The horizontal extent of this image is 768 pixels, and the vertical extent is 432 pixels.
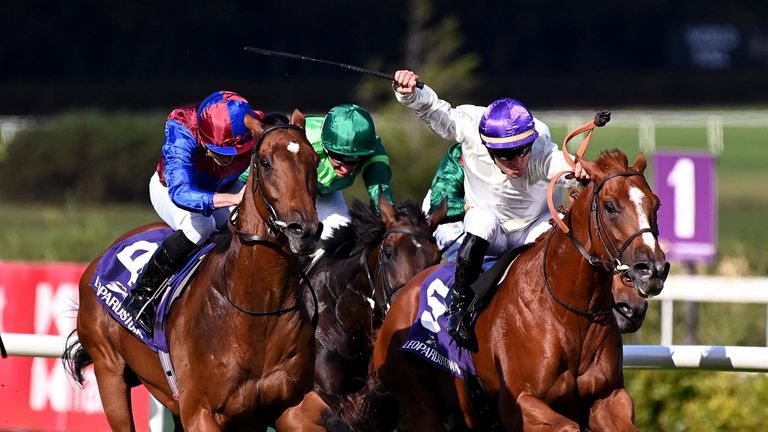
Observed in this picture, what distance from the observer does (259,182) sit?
4875 millimetres

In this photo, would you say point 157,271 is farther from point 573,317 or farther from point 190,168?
point 573,317

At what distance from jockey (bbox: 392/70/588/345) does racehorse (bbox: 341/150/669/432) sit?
0.51ft

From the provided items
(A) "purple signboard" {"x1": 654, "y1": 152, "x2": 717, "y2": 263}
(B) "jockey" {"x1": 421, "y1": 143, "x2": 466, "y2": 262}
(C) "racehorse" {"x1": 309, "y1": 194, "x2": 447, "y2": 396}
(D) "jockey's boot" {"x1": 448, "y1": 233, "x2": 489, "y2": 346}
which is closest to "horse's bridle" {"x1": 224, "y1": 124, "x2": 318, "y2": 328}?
(D) "jockey's boot" {"x1": 448, "y1": 233, "x2": 489, "y2": 346}

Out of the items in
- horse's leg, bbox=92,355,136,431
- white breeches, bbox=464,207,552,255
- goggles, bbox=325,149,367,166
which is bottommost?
horse's leg, bbox=92,355,136,431

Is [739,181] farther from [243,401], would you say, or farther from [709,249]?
[243,401]

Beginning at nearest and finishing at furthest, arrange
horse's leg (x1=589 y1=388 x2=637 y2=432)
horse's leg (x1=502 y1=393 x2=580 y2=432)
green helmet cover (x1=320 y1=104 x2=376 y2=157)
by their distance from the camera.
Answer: horse's leg (x1=502 y1=393 x2=580 y2=432) < horse's leg (x1=589 y1=388 x2=637 y2=432) < green helmet cover (x1=320 y1=104 x2=376 y2=157)

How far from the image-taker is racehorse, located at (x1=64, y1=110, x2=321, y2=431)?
482cm

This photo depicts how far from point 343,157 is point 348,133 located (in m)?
0.13

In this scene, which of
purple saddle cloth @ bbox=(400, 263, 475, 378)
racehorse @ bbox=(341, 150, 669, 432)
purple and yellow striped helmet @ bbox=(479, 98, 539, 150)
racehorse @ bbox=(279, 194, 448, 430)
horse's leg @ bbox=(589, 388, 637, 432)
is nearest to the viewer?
racehorse @ bbox=(341, 150, 669, 432)

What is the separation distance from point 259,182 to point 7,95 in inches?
1107

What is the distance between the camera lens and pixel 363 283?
21.3 ft

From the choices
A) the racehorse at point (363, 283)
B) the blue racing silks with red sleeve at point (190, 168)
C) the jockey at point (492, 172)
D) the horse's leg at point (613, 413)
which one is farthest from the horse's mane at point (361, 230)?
the horse's leg at point (613, 413)

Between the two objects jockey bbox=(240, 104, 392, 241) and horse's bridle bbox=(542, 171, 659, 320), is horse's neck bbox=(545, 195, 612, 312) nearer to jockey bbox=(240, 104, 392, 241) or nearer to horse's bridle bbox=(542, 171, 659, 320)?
horse's bridle bbox=(542, 171, 659, 320)

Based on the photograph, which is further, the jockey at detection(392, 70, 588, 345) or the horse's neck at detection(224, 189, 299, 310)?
the jockey at detection(392, 70, 588, 345)
